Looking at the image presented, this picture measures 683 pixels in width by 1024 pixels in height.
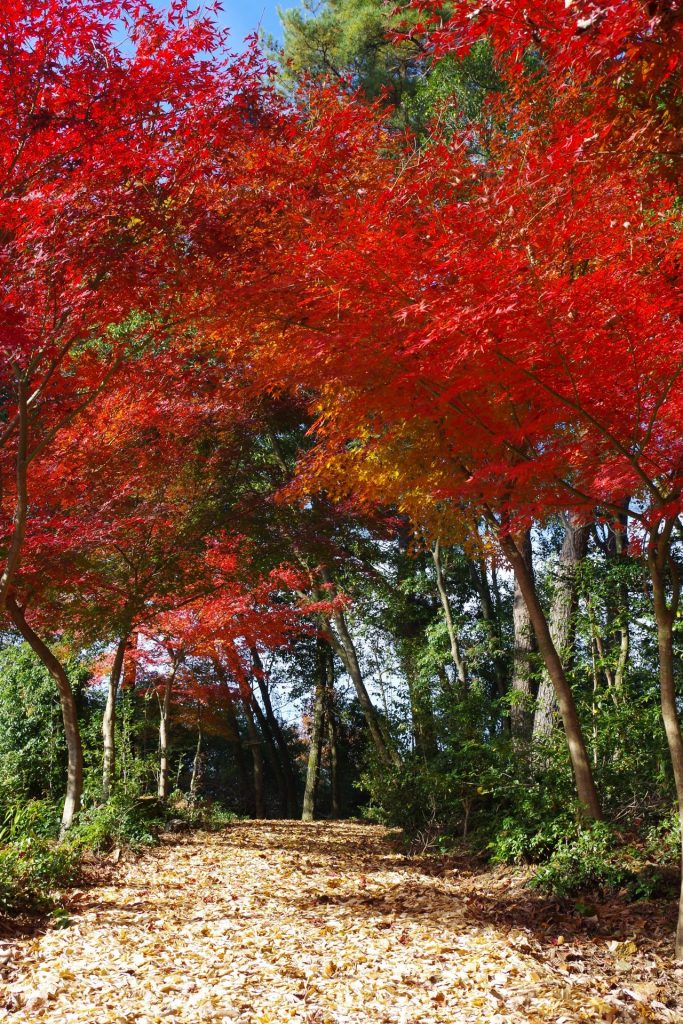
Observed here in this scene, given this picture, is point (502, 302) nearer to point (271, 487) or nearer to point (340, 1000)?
point (340, 1000)

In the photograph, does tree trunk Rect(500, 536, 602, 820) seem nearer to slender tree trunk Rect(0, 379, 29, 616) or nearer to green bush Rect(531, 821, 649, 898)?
green bush Rect(531, 821, 649, 898)

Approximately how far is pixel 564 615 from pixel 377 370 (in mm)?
5128

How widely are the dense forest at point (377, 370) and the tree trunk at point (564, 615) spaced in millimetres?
48

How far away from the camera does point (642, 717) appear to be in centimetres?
808

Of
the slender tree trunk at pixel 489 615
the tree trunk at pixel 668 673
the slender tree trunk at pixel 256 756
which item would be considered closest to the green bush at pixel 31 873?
the tree trunk at pixel 668 673

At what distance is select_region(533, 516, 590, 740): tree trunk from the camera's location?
9.34 meters

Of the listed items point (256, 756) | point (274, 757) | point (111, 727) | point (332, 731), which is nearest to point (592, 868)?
point (111, 727)

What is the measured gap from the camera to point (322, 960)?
468 cm

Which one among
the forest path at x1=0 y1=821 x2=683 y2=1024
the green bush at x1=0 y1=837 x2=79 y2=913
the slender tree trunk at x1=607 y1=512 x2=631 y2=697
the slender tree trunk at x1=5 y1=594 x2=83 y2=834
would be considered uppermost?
the slender tree trunk at x1=607 y1=512 x2=631 y2=697

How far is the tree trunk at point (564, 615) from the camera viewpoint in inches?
368

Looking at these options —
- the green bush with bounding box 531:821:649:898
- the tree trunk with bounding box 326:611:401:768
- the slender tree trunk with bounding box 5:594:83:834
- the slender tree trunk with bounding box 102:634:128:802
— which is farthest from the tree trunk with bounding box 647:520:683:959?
the tree trunk with bounding box 326:611:401:768

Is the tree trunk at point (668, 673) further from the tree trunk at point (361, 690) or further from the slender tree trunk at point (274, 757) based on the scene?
the slender tree trunk at point (274, 757)

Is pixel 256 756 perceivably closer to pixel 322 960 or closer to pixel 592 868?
pixel 592 868

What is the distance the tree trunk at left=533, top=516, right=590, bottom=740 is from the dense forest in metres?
0.05
